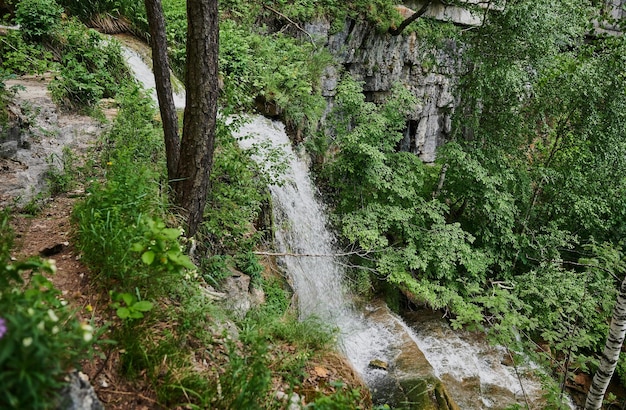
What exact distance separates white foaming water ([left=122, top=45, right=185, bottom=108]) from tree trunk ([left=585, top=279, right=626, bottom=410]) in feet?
21.5

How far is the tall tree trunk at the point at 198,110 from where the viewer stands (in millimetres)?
3127

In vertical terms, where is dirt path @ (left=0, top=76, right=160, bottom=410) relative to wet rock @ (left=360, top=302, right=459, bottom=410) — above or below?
above

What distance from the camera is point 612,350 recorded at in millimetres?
4680

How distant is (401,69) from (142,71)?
7.55 meters

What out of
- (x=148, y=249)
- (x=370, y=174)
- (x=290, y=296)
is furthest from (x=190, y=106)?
(x=370, y=174)

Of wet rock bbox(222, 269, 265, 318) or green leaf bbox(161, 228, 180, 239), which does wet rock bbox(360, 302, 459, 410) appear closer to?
wet rock bbox(222, 269, 265, 318)

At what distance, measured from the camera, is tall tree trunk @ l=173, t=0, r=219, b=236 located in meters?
3.13

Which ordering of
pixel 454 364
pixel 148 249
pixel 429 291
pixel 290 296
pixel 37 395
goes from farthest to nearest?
1. pixel 429 291
2. pixel 454 364
3. pixel 290 296
4. pixel 148 249
5. pixel 37 395

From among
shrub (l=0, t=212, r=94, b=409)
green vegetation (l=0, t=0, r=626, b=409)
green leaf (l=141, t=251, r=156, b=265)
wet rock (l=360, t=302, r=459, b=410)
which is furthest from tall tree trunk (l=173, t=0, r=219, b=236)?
wet rock (l=360, t=302, r=459, b=410)

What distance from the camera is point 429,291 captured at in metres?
7.29

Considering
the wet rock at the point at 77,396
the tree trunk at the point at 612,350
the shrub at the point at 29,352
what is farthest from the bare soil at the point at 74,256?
the tree trunk at the point at 612,350

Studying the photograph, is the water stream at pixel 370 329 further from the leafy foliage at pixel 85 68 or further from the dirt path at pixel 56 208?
the dirt path at pixel 56 208

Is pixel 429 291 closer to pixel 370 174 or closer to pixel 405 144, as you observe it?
pixel 370 174

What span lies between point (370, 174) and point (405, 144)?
216 inches
